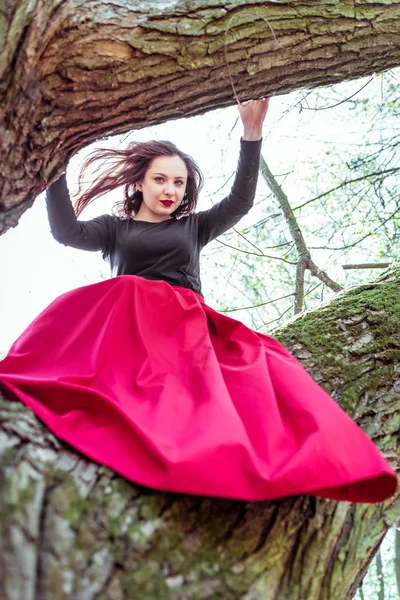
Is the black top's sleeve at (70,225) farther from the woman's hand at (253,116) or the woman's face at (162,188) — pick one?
the woman's hand at (253,116)

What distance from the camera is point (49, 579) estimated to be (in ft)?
2.97

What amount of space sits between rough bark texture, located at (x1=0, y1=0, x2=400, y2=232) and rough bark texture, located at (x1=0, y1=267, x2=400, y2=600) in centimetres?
67

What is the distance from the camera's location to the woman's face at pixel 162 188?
2.15 m

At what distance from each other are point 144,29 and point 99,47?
5.1 inches

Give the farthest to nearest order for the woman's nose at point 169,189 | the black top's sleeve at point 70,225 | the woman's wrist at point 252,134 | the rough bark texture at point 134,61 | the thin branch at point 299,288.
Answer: the thin branch at point 299,288 < the woman's nose at point 169,189 < the woman's wrist at point 252,134 < the black top's sleeve at point 70,225 < the rough bark texture at point 134,61

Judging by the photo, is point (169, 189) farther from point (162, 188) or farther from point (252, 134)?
point (252, 134)

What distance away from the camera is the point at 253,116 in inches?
76.5

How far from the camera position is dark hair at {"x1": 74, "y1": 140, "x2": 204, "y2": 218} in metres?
2.22

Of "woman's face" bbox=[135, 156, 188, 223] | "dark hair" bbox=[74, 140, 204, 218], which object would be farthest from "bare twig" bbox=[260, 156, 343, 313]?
"woman's face" bbox=[135, 156, 188, 223]

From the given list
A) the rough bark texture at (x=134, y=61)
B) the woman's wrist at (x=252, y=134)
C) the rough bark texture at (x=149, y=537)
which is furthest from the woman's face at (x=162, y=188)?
the rough bark texture at (x=149, y=537)

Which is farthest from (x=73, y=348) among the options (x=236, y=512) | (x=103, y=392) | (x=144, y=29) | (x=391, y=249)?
(x=391, y=249)

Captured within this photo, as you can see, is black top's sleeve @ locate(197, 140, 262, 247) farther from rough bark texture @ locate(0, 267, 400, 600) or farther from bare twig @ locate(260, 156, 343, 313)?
rough bark texture @ locate(0, 267, 400, 600)

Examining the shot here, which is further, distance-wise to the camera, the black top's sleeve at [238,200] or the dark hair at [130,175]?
the dark hair at [130,175]

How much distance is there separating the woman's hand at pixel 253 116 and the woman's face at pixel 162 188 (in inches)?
11.9
